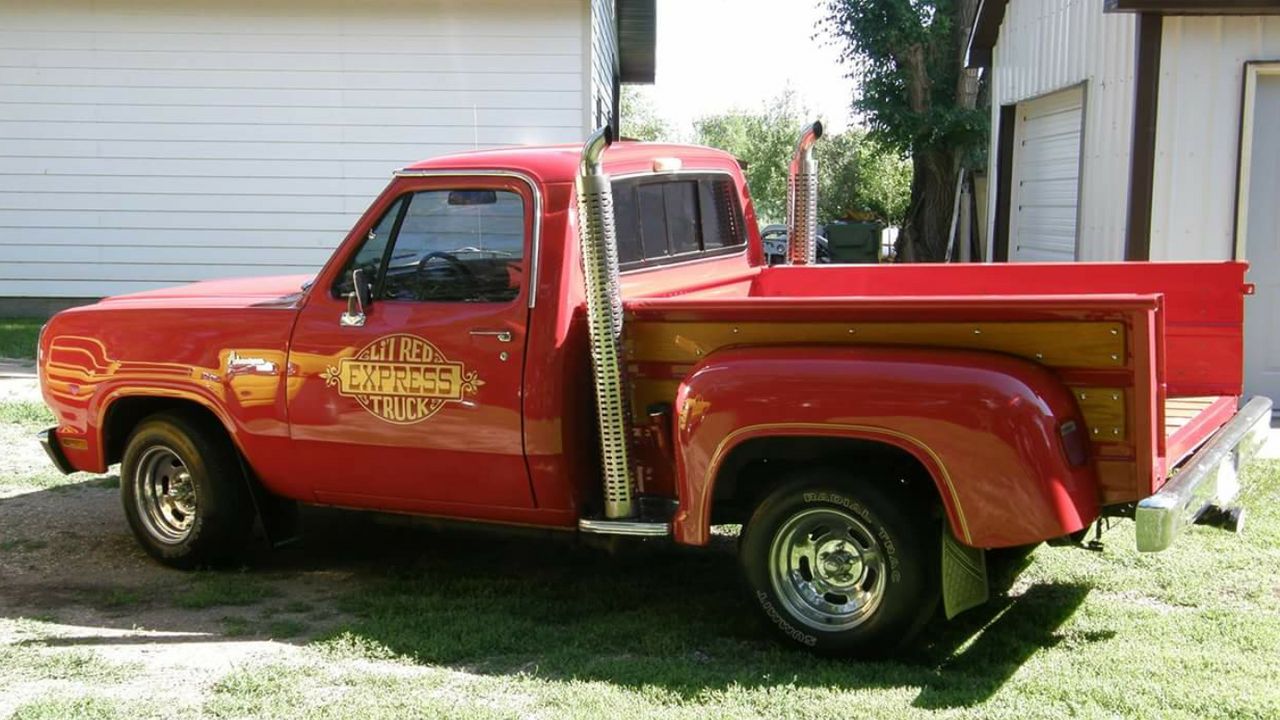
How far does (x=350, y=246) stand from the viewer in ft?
18.2

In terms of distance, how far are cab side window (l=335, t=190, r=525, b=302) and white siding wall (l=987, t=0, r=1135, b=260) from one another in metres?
5.93

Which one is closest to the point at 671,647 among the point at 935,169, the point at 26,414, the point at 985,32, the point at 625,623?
the point at 625,623

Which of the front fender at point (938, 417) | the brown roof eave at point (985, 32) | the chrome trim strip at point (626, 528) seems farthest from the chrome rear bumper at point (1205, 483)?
the brown roof eave at point (985, 32)

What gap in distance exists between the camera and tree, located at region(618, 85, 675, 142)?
4184 centimetres

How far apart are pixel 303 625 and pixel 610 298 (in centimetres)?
187

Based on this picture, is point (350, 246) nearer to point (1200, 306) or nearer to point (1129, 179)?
point (1200, 306)

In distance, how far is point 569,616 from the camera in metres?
5.33

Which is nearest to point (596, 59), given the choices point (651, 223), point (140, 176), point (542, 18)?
point (542, 18)

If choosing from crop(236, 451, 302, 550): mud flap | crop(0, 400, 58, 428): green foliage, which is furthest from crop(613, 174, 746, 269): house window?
crop(0, 400, 58, 428): green foliage

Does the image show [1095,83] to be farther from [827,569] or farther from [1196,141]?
[827,569]

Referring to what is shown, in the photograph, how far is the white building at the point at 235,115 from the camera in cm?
1516

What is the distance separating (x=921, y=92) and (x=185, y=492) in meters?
17.6

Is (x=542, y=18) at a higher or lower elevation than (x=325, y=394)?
higher

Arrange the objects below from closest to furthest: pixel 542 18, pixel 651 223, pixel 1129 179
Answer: pixel 651 223
pixel 1129 179
pixel 542 18
